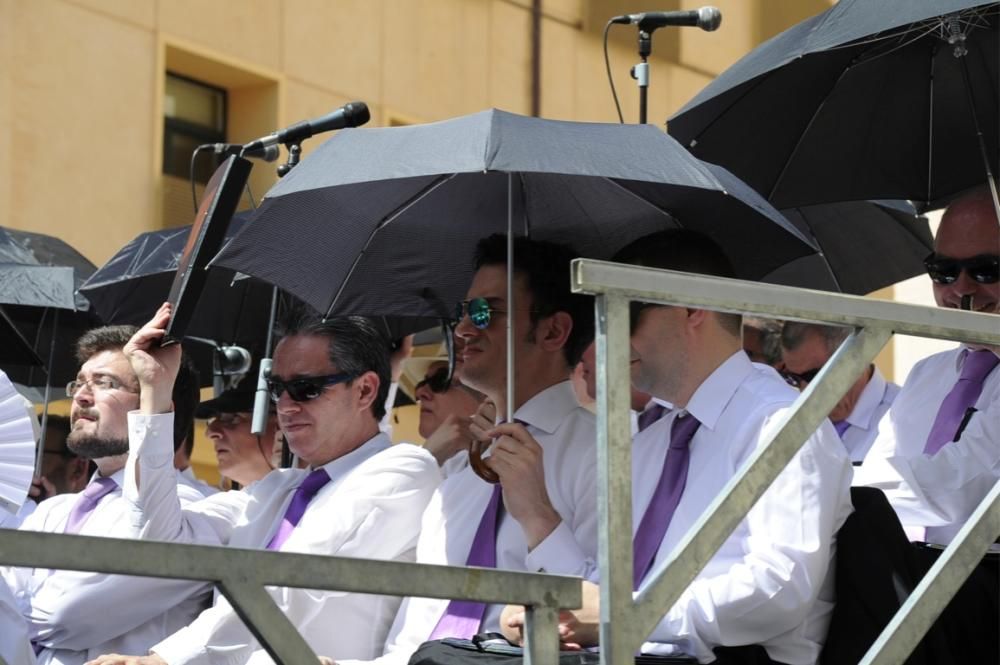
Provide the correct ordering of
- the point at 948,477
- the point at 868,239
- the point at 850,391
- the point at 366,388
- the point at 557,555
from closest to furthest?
1. the point at 557,555
2. the point at 948,477
3. the point at 366,388
4. the point at 850,391
5. the point at 868,239

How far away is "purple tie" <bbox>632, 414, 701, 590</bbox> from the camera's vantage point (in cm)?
414

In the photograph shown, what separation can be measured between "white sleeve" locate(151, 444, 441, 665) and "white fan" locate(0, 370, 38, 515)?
726 millimetres

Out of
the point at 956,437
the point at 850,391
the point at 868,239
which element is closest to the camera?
the point at 956,437

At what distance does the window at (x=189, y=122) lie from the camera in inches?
614

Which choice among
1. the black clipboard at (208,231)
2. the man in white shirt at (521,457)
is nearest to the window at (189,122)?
the man in white shirt at (521,457)

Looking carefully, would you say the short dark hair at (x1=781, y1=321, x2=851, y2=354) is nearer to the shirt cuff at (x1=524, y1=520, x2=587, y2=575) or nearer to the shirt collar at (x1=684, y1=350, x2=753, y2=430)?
the shirt collar at (x1=684, y1=350, x2=753, y2=430)

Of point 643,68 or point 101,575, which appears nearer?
point 101,575

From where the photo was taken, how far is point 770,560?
3.81 metres

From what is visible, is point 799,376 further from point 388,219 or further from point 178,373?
point 178,373

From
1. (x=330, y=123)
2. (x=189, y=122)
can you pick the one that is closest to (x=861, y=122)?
(x=330, y=123)

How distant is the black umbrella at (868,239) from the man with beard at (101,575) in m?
2.52

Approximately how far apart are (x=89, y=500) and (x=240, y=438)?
1.43 metres

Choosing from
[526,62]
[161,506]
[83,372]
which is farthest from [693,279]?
[526,62]

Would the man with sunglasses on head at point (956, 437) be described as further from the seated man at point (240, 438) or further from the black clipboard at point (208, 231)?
the seated man at point (240, 438)
